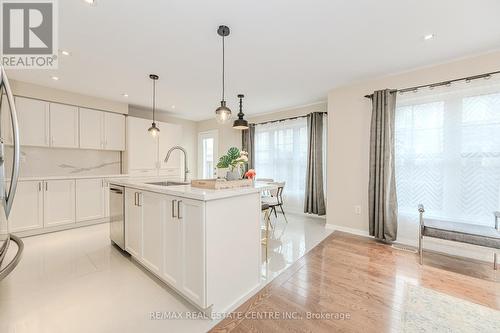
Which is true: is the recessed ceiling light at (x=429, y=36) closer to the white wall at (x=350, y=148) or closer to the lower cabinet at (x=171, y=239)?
the white wall at (x=350, y=148)

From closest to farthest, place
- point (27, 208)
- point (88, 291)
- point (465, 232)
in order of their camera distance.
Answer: point (88, 291) → point (465, 232) → point (27, 208)

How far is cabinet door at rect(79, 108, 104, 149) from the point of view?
4066 millimetres

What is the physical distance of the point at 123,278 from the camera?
7.17ft

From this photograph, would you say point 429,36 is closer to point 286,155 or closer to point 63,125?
point 286,155

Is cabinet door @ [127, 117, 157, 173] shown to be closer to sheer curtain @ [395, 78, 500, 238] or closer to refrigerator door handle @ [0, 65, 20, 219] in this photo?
refrigerator door handle @ [0, 65, 20, 219]

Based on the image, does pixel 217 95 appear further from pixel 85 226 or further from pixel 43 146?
pixel 85 226

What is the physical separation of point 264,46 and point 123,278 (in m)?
2.99

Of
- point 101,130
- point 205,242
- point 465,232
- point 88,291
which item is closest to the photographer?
point 205,242

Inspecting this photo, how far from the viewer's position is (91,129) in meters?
4.18

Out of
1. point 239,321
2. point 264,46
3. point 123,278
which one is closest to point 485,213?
point 239,321

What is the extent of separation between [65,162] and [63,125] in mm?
782

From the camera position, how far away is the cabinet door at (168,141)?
521 centimetres

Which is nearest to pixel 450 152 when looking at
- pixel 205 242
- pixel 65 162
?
pixel 205 242

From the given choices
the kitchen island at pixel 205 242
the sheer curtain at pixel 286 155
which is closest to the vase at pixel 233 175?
the kitchen island at pixel 205 242
